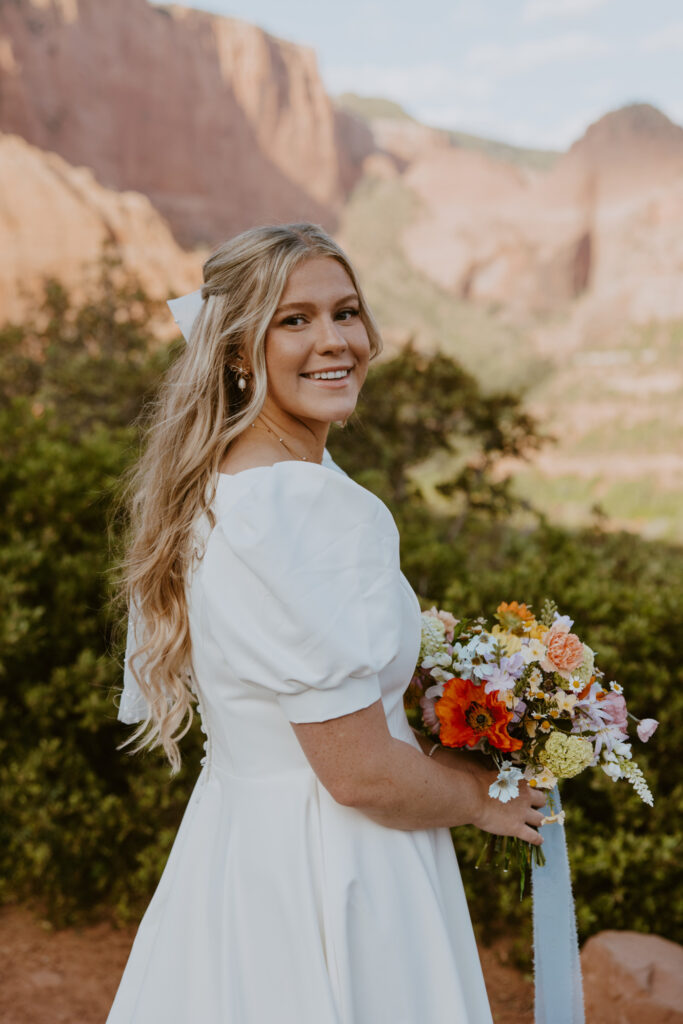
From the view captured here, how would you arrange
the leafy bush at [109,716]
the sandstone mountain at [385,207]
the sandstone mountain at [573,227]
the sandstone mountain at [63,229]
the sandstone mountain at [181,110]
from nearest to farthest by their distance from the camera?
the leafy bush at [109,716]
the sandstone mountain at [63,229]
the sandstone mountain at [385,207]
the sandstone mountain at [181,110]
the sandstone mountain at [573,227]

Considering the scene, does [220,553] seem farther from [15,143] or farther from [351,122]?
[351,122]

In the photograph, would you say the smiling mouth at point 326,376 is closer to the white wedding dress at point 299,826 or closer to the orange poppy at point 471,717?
the white wedding dress at point 299,826

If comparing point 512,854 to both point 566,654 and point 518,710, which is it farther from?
point 566,654

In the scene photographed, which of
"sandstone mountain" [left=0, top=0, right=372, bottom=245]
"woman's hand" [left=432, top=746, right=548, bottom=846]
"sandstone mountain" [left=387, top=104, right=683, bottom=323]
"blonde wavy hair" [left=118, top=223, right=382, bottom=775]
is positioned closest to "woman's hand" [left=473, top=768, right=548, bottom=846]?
"woman's hand" [left=432, top=746, right=548, bottom=846]

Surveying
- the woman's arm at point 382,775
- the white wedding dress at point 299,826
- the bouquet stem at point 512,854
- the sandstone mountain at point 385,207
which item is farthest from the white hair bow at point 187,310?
the sandstone mountain at point 385,207

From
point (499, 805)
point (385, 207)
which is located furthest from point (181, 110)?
point (499, 805)

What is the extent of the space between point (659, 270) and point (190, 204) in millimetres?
25483

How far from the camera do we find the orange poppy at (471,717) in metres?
1.64

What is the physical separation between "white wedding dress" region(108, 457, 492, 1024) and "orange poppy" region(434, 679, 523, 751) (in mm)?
92

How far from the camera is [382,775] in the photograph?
1.42 metres

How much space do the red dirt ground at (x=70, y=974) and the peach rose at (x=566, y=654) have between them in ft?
6.73

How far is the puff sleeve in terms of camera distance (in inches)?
54.1

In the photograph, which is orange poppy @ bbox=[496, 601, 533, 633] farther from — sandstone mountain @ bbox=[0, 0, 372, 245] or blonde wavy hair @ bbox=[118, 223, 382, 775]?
sandstone mountain @ bbox=[0, 0, 372, 245]

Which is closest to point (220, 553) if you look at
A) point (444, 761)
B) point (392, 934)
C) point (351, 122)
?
point (444, 761)
